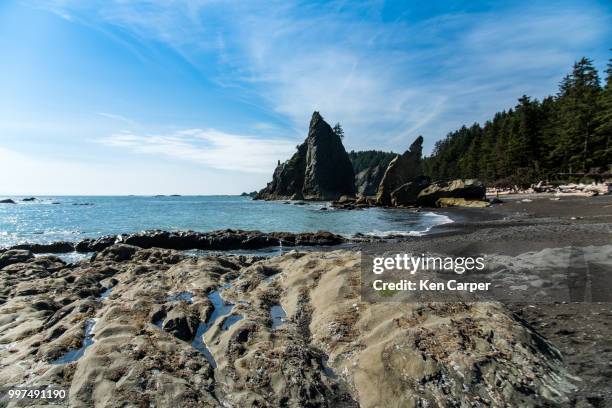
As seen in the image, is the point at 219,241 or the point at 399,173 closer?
the point at 219,241

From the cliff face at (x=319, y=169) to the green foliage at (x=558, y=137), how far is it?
45023 mm

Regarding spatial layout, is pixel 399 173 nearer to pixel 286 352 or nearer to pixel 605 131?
pixel 605 131

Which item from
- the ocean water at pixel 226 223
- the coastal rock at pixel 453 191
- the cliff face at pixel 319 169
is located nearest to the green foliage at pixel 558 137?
the coastal rock at pixel 453 191

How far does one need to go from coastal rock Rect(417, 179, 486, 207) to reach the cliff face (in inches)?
2302

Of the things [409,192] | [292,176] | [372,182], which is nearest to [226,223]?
[409,192]

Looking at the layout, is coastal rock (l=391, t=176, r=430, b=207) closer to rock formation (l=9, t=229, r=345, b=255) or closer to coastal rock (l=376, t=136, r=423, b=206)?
coastal rock (l=376, t=136, r=423, b=206)

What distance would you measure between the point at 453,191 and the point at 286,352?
5490cm

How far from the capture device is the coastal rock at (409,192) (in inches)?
2391

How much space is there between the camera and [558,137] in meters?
59.8

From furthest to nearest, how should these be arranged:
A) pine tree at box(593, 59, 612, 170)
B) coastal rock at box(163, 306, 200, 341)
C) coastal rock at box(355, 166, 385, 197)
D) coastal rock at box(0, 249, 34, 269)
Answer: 1. coastal rock at box(355, 166, 385, 197)
2. pine tree at box(593, 59, 612, 170)
3. coastal rock at box(0, 249, 34, 269)
4. coastal rock at box(163, 306, 200, 341)

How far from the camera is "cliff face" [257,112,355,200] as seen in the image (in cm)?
11712

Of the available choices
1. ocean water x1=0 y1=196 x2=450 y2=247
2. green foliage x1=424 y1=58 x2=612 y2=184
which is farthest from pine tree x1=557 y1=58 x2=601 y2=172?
ocean water x1=0 y1=196 x2=450 y2=247

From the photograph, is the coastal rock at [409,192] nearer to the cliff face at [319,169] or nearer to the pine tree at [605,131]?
the pine tree at [605,131]

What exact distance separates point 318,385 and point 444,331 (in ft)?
7.87
